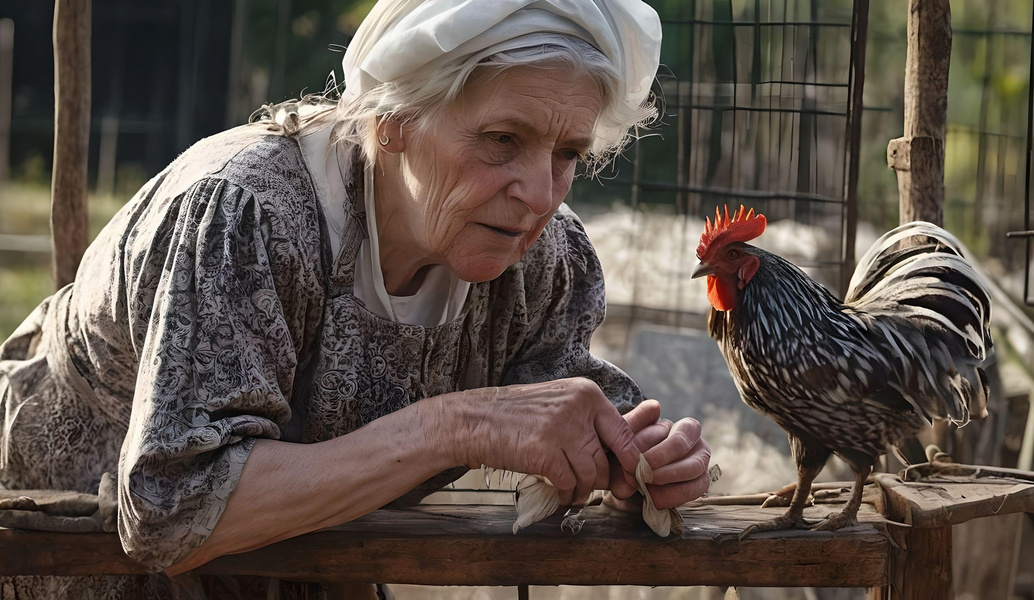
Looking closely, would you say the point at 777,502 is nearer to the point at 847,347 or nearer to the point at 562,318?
the point at 847,347

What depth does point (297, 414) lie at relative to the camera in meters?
1.51

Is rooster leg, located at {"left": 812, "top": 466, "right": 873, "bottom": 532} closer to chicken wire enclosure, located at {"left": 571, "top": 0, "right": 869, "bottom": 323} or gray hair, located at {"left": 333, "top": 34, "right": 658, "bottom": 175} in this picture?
gray hair, located at {"left": 333, "top": 34, "right": 658, "bottom": 175}

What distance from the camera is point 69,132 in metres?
2.58

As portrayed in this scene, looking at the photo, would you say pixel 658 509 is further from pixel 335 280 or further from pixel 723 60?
pixel 723 60

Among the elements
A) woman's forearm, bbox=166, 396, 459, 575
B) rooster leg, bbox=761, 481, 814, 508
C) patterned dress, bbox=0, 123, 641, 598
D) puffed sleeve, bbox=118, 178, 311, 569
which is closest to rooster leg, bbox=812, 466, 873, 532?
rooster leg, bbox=761, 481, 814, 508

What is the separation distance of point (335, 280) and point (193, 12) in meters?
3.58

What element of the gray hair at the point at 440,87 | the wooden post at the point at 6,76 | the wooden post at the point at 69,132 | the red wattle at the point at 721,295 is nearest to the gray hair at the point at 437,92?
the gray hair at the point at 440,87

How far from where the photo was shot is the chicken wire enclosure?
3322 millimetres

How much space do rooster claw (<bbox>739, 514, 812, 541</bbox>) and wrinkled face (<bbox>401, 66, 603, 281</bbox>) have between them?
596mm

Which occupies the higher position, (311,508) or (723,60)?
(723,60)

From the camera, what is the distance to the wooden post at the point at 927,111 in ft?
7.50

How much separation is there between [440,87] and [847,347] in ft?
2.90

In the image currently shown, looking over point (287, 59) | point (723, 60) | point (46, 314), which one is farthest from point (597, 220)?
point (46, 314)

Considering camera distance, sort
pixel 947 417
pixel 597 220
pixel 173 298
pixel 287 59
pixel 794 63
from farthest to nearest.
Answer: pixel 287 59, pixel 597 220, pixel 794 63, pixel 947 417, pixel 173 298
